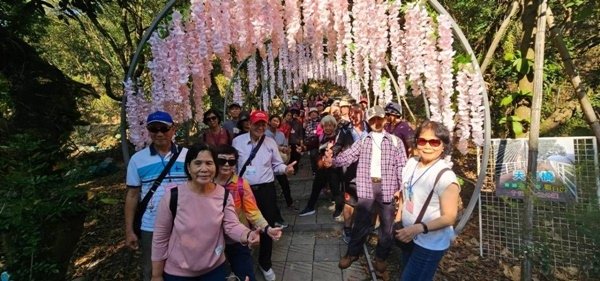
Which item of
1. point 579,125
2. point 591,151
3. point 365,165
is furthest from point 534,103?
point 579,125

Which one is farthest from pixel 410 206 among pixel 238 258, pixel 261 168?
pixel 261 168

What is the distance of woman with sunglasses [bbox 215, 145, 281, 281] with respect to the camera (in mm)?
2654

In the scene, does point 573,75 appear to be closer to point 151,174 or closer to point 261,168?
point 261,168

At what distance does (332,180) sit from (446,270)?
1983 mm

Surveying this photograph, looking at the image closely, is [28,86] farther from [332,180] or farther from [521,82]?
[521,82]

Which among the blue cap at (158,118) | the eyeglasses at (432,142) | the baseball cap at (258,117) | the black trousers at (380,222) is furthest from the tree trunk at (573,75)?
the blue cap at (158,118)

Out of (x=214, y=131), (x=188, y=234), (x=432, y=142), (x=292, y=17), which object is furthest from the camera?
(x=214, y=131)

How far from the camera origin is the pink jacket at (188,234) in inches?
83.2

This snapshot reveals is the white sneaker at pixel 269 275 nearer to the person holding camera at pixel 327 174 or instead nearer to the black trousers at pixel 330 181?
the person holding camera at pixel 327 174

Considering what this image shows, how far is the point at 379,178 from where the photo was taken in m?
3.54

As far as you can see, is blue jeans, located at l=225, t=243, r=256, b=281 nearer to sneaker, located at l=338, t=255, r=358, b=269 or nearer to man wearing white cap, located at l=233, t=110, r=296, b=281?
man wearing white cap, located at l=233, t=110, r=296, b=281

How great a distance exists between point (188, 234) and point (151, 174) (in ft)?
2.64

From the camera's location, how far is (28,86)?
3291 mm

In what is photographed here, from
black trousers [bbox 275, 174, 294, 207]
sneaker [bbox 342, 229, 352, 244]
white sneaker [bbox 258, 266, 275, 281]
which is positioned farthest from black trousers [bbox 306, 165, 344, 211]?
white sneaker [bbox 258, 266, 275, 281]
